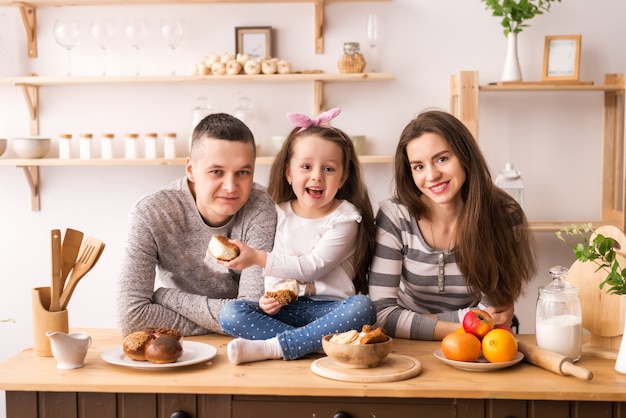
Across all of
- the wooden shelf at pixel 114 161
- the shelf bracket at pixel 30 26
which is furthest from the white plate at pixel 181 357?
the shelf bracket at pixel 30 26

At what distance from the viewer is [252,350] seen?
184 centimetres

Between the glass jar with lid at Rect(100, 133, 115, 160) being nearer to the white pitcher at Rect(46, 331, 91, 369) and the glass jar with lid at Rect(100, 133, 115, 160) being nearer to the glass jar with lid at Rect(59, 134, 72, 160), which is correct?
the glass jar with lid at Rect(59, 134, 72, 160)

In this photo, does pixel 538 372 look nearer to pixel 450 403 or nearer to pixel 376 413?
pixel 450 403

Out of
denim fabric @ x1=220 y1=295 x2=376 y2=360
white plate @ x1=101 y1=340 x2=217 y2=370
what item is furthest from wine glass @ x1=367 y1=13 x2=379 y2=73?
white plate @ x1=101 y1=340 x2=217 y2=370

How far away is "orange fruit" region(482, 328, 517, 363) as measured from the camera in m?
1.77

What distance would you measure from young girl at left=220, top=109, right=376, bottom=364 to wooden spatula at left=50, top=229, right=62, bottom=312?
41 cm

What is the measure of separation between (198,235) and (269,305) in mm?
332

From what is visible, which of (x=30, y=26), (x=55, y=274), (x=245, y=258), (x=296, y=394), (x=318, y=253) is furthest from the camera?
(x=30, y=26)

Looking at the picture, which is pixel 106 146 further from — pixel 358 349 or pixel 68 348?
pixel 358 349

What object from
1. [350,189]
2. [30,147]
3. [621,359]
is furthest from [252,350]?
[30,147]

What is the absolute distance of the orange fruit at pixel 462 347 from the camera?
5.83ft

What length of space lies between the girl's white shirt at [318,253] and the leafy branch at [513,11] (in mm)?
1654

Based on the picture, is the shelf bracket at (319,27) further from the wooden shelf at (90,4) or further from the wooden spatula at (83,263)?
the wooden spatula at (83,263)

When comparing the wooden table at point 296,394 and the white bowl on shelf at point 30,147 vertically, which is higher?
the white bowl on shelf at point 30,147
